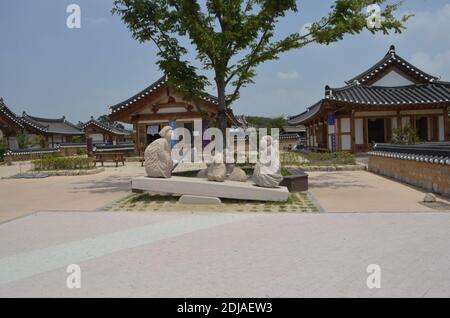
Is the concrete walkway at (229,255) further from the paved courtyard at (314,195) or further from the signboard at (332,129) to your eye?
the signboard at (332,129)

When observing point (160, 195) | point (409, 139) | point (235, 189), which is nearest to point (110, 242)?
point (235, 189)

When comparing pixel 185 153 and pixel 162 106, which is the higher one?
pixel 162 106

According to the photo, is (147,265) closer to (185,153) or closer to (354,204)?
(354,204)

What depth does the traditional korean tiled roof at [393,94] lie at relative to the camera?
64.8 ft

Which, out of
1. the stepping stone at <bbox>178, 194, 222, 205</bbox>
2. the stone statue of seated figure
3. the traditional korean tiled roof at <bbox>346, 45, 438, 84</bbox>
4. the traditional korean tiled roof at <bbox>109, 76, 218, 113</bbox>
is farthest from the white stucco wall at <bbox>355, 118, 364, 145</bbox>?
the stepping stone at <bbox>178, 194, 222, 205</bbox>

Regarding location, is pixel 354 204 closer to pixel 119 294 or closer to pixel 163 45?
pixel 119 294

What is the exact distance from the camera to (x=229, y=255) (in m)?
4.72

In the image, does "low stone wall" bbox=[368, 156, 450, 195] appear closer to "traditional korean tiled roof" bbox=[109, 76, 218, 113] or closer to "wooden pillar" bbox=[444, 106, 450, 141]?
"wooden pillar" bbox=[444, 106, 450, 141]

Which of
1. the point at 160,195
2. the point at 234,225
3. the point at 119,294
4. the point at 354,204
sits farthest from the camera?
the point at 160,195

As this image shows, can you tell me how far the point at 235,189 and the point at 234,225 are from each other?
6.71ft
